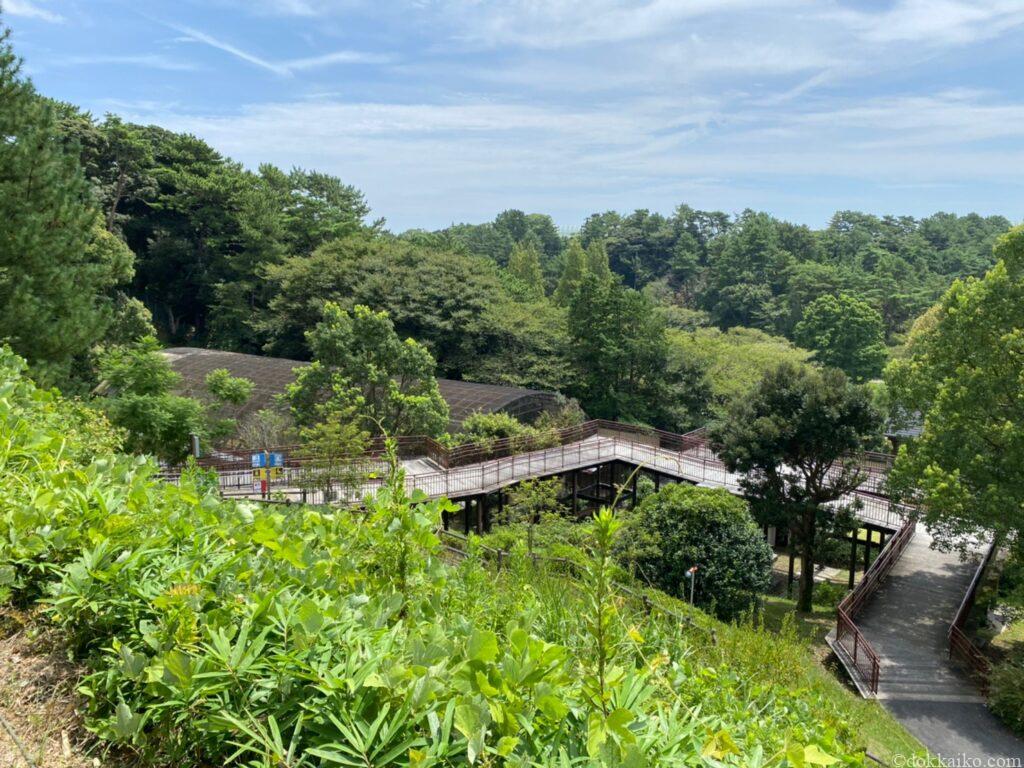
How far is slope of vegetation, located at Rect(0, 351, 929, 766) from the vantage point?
5.50 ft

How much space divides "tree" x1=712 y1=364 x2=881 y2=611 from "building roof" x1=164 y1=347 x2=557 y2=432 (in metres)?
7.76

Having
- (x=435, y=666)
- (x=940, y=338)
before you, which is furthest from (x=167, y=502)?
(x=940, y=338)

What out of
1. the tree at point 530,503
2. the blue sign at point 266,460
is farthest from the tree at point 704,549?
the blue sign at point 266,460

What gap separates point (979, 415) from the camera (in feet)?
35.8

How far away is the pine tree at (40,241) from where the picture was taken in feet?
34.3

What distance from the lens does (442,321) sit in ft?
89.8

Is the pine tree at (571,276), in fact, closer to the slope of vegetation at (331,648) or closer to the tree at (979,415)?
the tree at (979,415)

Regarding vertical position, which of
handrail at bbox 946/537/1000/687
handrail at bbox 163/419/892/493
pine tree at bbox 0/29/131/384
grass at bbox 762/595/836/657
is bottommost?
grass at bbox 762/595/836/657

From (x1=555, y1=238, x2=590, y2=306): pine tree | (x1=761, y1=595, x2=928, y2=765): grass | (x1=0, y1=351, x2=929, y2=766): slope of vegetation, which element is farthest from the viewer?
(x1=555, y1=238, x2=590, y2=306): pine tree

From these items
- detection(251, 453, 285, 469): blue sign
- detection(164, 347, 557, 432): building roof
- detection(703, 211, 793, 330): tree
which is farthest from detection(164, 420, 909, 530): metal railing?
detection(703, 211, 793, 330): tree

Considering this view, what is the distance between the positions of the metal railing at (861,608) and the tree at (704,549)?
51.6 inches

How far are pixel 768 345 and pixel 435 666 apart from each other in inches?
1501

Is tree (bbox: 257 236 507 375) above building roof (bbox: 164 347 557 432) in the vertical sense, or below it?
above

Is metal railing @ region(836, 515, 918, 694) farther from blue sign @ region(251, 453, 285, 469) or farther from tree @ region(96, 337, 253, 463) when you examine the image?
tree @ region(96, 337, 253, 463)
